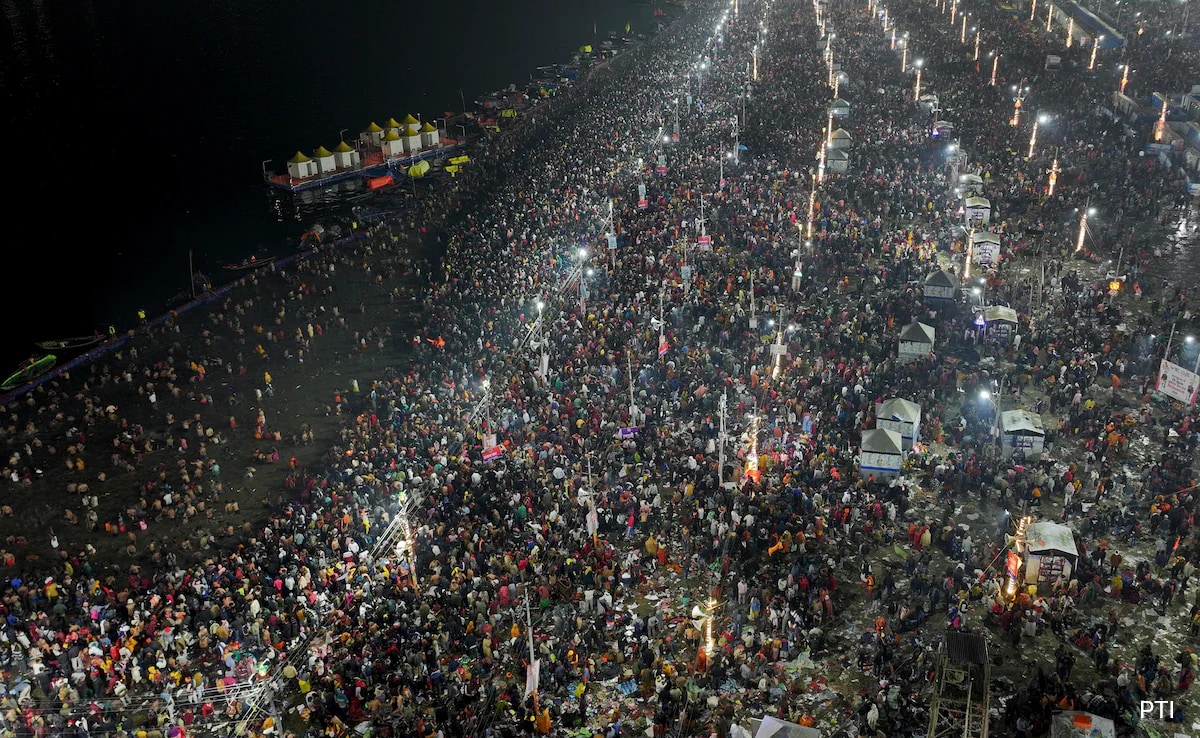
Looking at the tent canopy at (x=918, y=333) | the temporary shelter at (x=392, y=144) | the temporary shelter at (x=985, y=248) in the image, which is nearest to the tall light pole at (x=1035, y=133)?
the temporary shelter at (x=985, y=248)

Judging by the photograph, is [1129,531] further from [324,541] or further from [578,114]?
[578,114]

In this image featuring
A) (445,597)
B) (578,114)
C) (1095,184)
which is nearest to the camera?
(445,597)

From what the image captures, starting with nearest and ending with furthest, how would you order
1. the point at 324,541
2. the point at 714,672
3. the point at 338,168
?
the point at 714,672, the point at 324,541, the point at 338,168

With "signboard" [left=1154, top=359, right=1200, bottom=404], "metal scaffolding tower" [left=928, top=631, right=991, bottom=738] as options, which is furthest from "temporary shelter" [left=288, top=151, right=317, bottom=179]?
"metal scaffolding tower" [left=928, top=631, right=991, bottom=738]

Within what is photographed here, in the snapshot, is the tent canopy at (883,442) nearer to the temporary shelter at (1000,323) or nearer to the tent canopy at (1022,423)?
the tent canopy at (1022,423)

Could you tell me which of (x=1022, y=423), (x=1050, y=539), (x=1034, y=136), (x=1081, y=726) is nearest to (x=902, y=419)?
(x=1022, y=423)

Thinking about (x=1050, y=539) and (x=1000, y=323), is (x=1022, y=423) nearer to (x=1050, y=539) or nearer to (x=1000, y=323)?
(x=1050, y=539)

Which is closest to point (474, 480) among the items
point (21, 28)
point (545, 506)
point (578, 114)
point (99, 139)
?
point (545, 506)
